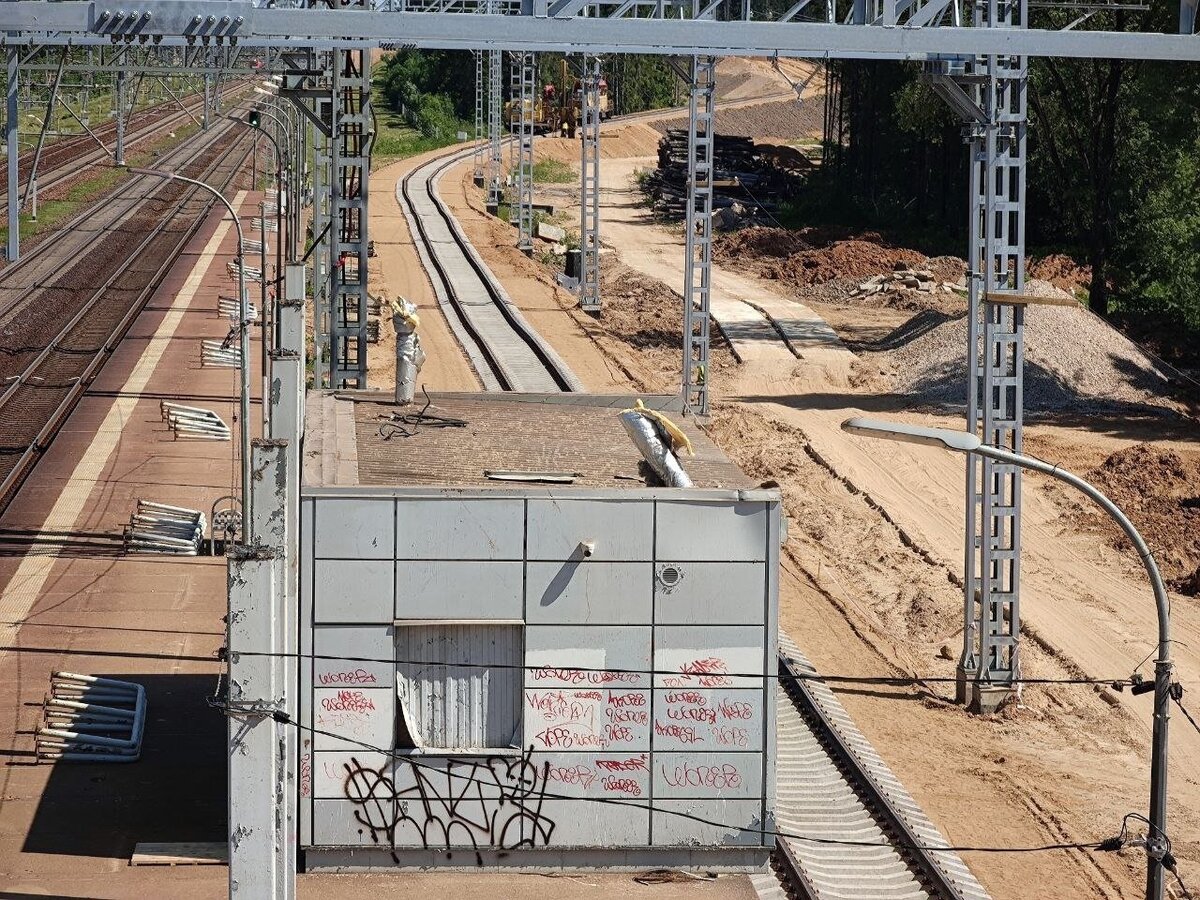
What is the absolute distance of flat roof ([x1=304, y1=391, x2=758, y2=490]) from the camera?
1578 centimetres

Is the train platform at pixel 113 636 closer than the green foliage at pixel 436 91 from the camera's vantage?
Yes

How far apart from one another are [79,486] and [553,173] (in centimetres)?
6370

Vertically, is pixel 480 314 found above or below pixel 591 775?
above

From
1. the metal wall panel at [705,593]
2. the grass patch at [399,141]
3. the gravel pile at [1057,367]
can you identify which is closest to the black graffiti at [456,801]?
the metal wall panel at [705,593]

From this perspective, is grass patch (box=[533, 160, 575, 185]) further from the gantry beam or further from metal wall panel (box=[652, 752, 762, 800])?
metal wall panel (box=[652, 752, 762, 800])

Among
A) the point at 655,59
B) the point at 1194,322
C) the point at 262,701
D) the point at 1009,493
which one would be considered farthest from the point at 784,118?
the point at 262,701

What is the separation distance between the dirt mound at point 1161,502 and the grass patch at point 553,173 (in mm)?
57849

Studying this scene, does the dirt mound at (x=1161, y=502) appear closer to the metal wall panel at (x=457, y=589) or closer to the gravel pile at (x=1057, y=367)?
the gravel pile at (x=1057, y=367)

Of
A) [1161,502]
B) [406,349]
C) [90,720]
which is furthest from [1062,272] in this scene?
[90,720]

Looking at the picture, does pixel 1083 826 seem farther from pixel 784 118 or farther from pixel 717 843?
pixel 784 118

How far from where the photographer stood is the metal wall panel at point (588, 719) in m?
14.0

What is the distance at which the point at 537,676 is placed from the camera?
14.0 meters

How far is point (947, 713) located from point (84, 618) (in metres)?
9.94

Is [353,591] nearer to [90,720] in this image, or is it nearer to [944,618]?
[90,720]
